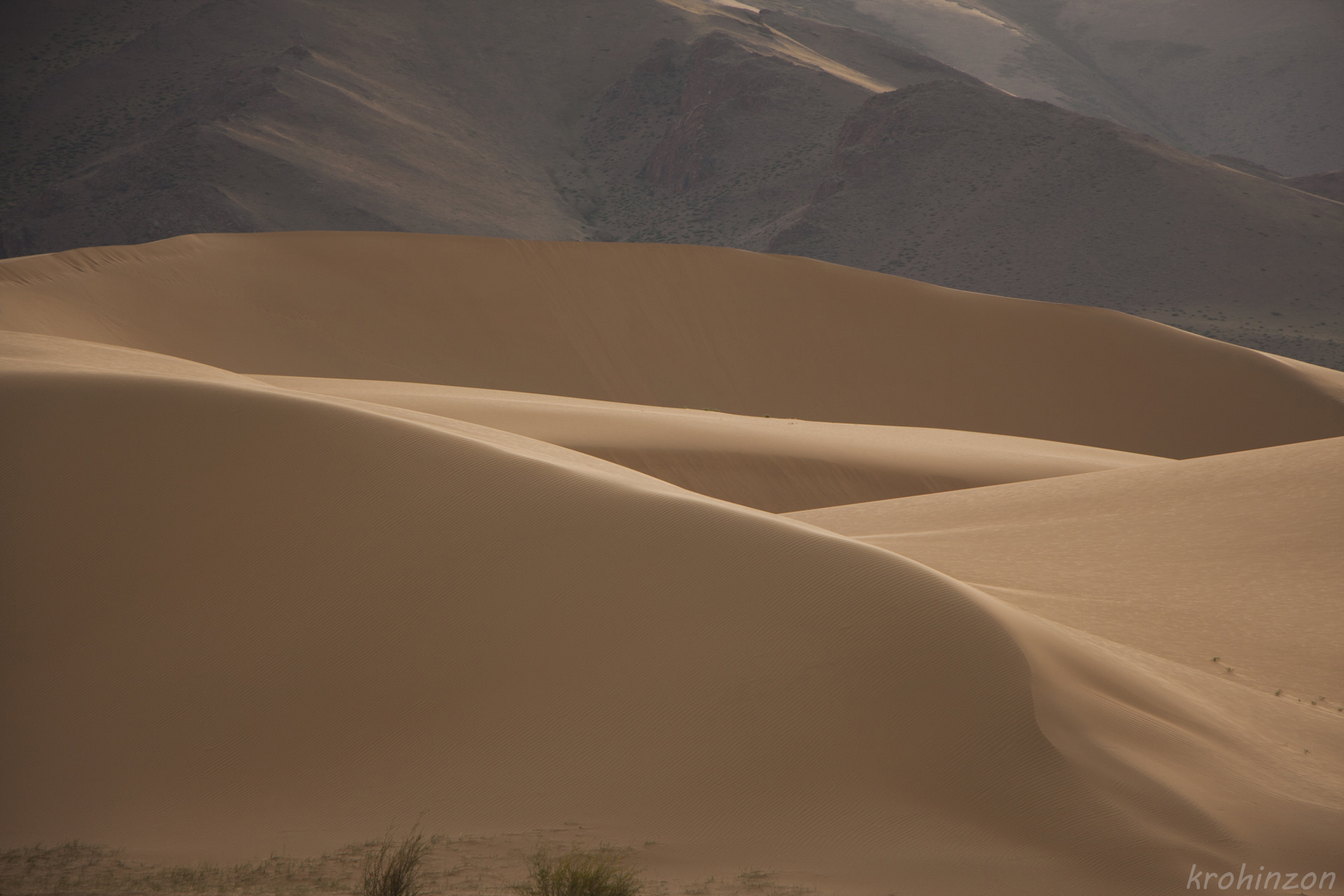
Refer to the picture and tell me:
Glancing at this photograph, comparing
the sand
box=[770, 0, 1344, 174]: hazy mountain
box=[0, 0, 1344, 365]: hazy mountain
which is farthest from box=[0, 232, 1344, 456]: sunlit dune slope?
box=[770, 0, 1344, 174]: hazy mountain

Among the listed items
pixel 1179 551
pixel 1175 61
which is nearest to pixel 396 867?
pixel 1179 551

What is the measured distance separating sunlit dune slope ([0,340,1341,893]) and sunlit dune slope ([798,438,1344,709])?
126 cm

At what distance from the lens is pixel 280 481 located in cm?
752

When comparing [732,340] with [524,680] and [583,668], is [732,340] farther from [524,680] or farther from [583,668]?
[524,680]

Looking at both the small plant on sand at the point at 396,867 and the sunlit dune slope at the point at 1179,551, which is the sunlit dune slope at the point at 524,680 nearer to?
the small plant on sand at the point at 396,867

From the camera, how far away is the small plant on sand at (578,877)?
4699 mm

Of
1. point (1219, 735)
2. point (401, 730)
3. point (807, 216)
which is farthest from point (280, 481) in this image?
point (807, 216)

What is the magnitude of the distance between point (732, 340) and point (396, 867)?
76.6 feet

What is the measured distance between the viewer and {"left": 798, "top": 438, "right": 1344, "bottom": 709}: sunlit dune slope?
30.1 feet

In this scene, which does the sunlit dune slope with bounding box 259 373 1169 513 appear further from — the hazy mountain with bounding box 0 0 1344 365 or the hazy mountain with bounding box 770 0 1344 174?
the hazy mountain with bounding box 770 0 1344 174

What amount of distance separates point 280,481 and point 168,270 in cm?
1661

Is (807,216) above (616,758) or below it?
above

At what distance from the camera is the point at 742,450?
641 inches

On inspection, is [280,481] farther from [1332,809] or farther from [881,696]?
[1332,809]
